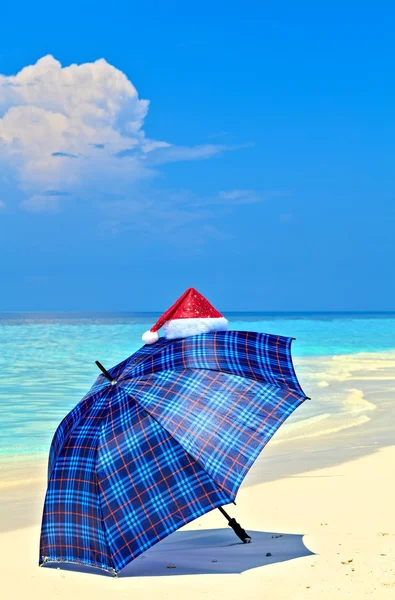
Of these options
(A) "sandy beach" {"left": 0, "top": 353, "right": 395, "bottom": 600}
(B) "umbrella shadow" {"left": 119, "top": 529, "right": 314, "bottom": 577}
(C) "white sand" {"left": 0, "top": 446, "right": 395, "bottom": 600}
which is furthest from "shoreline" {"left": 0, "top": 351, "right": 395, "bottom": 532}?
(B) "umbrella shadow" {"left": 119, "top": 529, "right": 314, "bottom": 577}

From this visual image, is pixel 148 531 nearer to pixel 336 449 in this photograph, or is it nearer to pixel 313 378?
pixel 336 449

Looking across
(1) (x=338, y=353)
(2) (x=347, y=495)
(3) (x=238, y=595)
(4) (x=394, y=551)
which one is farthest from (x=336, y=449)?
(1) (x=338, y=353)

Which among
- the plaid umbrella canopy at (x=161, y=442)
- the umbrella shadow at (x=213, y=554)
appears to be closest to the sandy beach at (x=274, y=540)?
the umbrella shadow at (x=213, y=554)

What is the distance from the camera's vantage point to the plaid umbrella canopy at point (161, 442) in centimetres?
387

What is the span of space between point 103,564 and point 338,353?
22.5 meters

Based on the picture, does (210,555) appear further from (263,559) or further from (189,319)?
(189,319)

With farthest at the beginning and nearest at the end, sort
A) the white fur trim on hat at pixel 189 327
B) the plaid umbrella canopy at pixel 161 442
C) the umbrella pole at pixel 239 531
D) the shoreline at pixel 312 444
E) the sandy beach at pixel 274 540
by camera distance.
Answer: the shoreline at pixel 312 444 → the umbrella pole at pixel 239 531 → the white fur trim on hat at pixel 189 327 → the sandy beach at pixel 274 540 → the plaid umbrella canopy at pixel 161 442

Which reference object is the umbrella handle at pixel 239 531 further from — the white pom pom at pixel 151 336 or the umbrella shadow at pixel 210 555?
the white pom pom at pixel 151 336

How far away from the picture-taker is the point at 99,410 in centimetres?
421

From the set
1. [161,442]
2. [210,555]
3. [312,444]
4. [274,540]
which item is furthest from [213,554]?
[312,444]

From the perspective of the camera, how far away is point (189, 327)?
14.1 ft

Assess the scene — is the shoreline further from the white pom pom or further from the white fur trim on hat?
the white fur trim on hat

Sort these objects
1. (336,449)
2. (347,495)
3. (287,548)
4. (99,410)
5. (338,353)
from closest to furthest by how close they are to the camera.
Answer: (99,410) < (287,548) < (347,495) < (336,449) < (338,353)

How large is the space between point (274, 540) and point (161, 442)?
57.0 inches
